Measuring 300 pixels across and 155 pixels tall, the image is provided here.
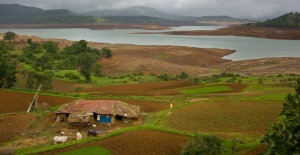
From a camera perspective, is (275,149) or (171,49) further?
(171,49)

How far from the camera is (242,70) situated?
184ft

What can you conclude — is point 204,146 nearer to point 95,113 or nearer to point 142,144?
point 142,144

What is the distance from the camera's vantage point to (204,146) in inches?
589

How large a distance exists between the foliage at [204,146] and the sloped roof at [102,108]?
8760 mm

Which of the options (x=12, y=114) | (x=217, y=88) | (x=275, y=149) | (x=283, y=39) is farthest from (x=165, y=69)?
(x=283, y=39)

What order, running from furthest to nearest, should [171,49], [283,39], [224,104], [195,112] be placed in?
[283,39] → [171,49] → [224,104] → [195,112]

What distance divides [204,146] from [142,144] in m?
4.26

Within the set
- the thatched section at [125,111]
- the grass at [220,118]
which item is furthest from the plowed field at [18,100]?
the thatched section at [125,111]

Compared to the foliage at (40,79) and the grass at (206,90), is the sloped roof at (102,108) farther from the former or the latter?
the grass at (206,90)

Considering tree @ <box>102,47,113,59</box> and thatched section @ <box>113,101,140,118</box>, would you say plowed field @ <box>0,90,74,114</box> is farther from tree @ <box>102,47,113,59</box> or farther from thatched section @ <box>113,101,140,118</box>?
tree @ <box>102,47,113,59</box>

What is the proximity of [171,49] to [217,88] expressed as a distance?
4450cm

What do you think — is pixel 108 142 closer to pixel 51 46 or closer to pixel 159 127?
pixel 159 127

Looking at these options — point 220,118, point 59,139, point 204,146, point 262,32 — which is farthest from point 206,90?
point 262,32

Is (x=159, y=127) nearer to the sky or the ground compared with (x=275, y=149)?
nearer to the ground
